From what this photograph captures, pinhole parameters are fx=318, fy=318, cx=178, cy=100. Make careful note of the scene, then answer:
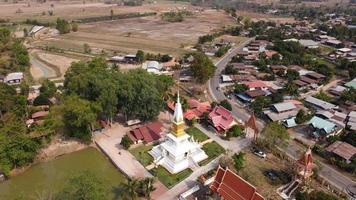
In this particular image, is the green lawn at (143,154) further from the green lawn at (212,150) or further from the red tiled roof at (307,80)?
the red tiled roof at (307,80)

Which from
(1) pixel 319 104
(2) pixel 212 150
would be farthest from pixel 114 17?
(2) pixel 212 150

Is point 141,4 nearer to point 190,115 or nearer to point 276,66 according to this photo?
point 276,66

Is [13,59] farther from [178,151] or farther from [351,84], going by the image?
[351,84]

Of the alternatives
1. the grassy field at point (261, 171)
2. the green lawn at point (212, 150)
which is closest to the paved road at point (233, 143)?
the green lawn at point (212, 150)

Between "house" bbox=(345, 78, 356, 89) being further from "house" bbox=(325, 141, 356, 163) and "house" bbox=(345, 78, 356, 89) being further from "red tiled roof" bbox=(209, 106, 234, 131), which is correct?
"red tiled roof" bbox=(209, 106, 234, 131)

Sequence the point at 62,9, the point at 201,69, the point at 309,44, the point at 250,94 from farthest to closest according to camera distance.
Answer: the point at 62,9, the point at 309,44, the point at 201,69, the point at 250,94
